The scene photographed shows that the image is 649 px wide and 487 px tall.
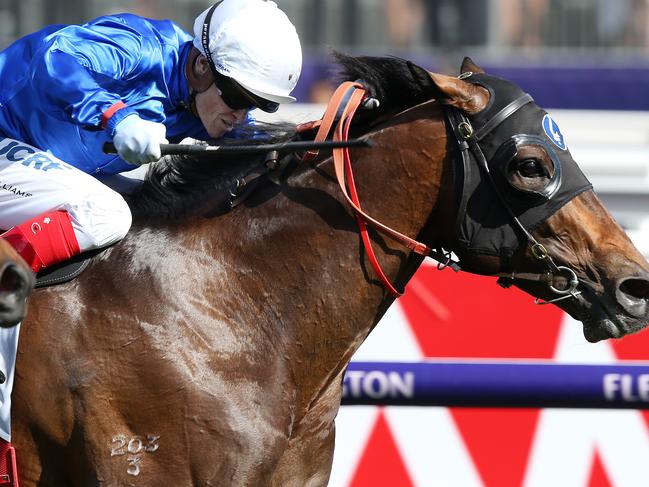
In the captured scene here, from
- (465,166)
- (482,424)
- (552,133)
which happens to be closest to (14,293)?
(465,166)

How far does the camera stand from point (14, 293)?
2.53 meters

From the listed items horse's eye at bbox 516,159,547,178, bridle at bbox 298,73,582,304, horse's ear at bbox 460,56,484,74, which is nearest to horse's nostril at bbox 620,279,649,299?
bridle at bbox 298,73,582,304

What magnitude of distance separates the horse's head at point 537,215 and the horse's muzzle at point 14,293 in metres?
1.14

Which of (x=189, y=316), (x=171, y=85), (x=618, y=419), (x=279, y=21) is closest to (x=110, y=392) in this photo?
(x=189, y=316)

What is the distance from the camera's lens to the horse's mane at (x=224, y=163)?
3102mm

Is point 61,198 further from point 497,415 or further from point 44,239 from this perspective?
point 497,415

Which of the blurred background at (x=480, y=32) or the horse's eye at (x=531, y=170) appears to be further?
the blurred background at (x=480, y=32)

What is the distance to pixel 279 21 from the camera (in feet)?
10.2

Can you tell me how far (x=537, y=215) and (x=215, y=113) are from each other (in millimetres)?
978

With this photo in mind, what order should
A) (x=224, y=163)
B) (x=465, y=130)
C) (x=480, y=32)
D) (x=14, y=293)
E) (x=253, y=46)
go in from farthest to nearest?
(x=480, y=32) < (x=224, y=163) < (x=253, y=46) < (x=465, y=130) < (x=14, y=293)

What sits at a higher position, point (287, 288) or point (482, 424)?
point (287, 288)

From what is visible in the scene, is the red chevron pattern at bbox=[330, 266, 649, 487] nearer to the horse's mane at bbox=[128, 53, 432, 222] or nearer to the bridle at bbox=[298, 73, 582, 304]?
the bridle at bbox=[298, 73, 582, 304]

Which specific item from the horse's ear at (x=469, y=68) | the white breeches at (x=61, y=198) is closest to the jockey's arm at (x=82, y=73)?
the white breeches at (x=61, y=198)

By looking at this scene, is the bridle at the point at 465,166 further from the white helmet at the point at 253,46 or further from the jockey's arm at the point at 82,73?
the jockey's arm at the point at 82,73
